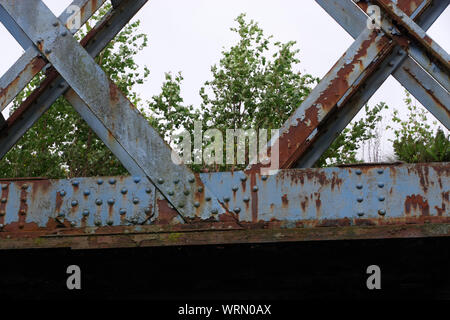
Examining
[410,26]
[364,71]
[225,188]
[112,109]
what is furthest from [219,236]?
[410,26]

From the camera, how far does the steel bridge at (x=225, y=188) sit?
11.0 ft

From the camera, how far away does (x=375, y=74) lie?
4391mm

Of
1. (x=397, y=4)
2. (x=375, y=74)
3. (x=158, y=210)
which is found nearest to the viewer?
(x=158, y=210)

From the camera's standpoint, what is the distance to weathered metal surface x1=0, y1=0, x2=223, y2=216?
3551 mm

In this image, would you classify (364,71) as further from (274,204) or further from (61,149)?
(61,149)

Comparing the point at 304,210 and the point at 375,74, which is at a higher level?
the point at 375,74

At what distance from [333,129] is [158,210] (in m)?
1.70

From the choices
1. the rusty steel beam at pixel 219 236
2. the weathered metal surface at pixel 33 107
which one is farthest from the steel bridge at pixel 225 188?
the weathered metal surface at pixel 33 107

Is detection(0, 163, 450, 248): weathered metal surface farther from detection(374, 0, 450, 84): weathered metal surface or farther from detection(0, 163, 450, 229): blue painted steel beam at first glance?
detection(374, 0, 450, 84): weathered metal surface

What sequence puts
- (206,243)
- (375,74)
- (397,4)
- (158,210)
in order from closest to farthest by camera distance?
(206,243)
(158,210)
(397,4)
(375,74)

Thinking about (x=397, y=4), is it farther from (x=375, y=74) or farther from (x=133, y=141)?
(x=133, y=141)

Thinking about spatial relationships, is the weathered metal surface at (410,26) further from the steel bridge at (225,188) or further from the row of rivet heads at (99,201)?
the row of rivet heads at (99,201)
